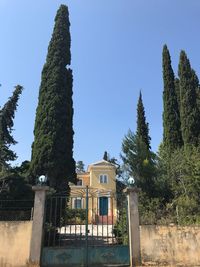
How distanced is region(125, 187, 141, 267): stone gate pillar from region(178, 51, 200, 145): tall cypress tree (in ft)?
51.9

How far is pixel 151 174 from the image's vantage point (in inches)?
905

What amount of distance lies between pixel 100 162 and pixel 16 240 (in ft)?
96.1

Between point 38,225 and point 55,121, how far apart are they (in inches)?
396

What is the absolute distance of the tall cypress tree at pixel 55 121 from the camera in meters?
19.0

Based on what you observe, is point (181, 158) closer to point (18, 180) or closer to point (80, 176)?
point (18, 180)

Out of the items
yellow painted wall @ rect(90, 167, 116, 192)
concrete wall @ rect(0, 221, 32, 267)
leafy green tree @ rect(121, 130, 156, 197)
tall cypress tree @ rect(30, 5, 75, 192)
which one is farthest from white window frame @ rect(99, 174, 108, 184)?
concrete wall @ rect(0, 221, 32, 267)

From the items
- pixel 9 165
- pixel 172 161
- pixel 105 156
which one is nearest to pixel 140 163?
pixel 172 161

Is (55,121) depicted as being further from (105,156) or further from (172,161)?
(105,156)

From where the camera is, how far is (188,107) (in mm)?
27453

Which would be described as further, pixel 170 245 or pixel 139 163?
pixel 139 163

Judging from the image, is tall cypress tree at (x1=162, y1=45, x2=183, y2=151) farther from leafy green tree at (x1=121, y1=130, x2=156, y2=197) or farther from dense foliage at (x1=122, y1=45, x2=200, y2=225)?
leafy green tree at (x1=121, y1=130, x2=156, y2=197)

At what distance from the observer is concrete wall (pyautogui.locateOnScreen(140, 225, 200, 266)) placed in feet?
35.1

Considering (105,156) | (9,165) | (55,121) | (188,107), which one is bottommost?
(9,165)

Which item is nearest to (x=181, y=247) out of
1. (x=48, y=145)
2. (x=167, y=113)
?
(x=48, y=145)
